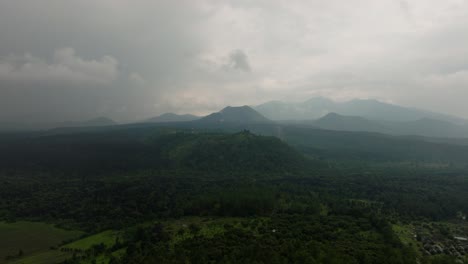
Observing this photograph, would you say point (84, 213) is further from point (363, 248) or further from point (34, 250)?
point (363, 248)

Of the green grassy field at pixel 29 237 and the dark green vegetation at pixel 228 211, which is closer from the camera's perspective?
the dark green vegetation at pixel 228 211

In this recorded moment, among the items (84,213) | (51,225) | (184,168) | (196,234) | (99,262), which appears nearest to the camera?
(99,262)

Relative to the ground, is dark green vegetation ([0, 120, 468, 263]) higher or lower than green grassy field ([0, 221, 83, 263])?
higher

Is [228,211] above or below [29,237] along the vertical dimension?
above

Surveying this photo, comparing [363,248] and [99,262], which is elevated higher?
[363,248]

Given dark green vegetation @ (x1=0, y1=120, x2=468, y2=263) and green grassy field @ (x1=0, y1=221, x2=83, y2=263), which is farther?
green grassy field @ (x1=0, y1=221, x2=83, y2=263)

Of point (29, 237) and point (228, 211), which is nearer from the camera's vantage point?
point (29, 237)

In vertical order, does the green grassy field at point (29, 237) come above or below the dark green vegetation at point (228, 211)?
below

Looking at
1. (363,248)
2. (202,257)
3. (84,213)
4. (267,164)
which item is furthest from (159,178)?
(363,248)
